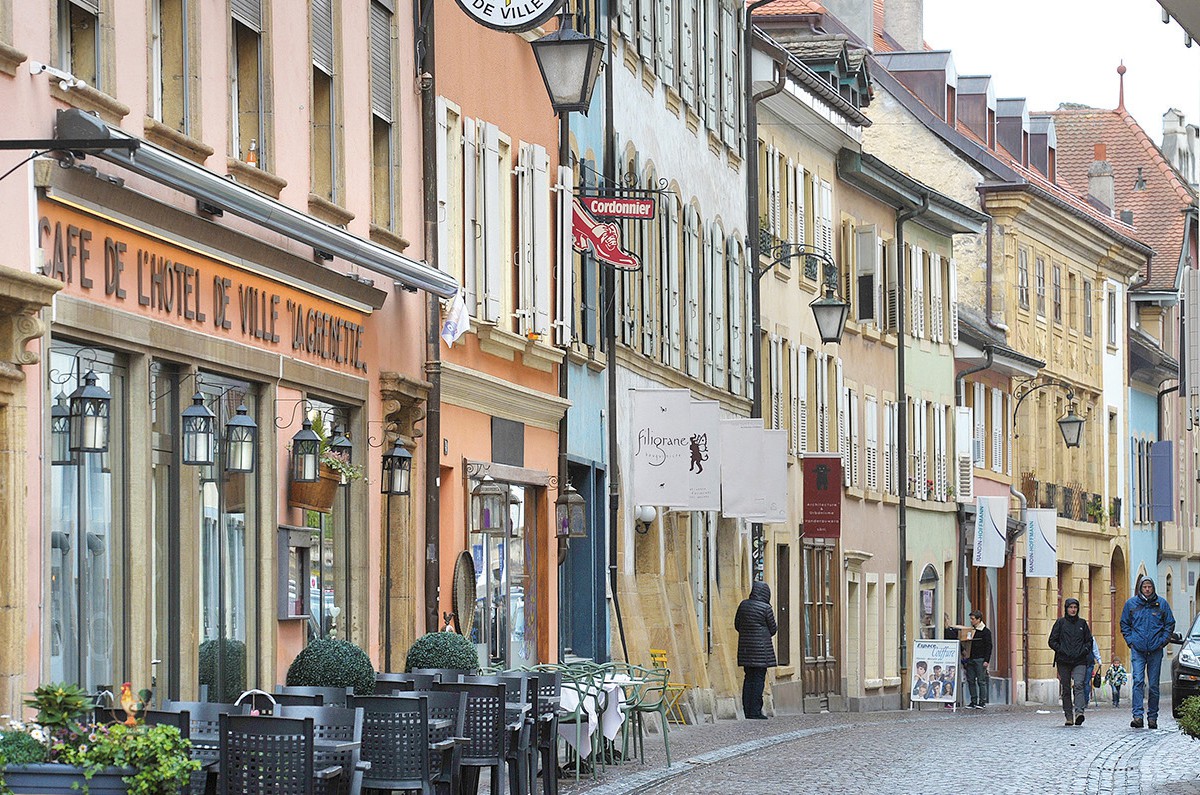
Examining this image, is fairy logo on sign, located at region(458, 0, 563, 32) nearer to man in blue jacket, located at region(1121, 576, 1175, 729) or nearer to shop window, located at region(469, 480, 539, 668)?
shop window, located at region(469, 480, 539, 668)

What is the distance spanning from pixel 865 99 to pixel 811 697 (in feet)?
34.3

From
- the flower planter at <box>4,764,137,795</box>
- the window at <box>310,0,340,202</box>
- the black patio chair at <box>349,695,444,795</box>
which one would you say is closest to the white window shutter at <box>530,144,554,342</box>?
the window at <box>310,0,340,202</box>

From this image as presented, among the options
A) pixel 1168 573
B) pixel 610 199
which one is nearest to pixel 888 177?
pixel 610 199

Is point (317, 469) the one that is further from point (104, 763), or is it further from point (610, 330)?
point (610, 330)

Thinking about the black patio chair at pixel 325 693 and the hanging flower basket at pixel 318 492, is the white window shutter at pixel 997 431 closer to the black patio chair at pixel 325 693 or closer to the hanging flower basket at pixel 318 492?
the hanging flower basket at pixel 318 492

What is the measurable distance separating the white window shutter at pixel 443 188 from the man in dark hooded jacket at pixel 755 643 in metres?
11.5

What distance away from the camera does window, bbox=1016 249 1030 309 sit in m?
53.2

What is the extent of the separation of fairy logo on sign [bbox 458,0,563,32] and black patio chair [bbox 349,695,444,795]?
284 inches

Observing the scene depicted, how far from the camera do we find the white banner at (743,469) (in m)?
30.5

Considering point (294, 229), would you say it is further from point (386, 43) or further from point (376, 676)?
point (386, 43)

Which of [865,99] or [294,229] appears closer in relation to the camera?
[294,229]

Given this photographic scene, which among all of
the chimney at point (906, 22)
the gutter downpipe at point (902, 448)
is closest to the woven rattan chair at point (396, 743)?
the gutter downpipe at point (902, 448)

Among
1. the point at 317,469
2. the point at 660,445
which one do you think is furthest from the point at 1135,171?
the point at 317,469

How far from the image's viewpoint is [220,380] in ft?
56.9
